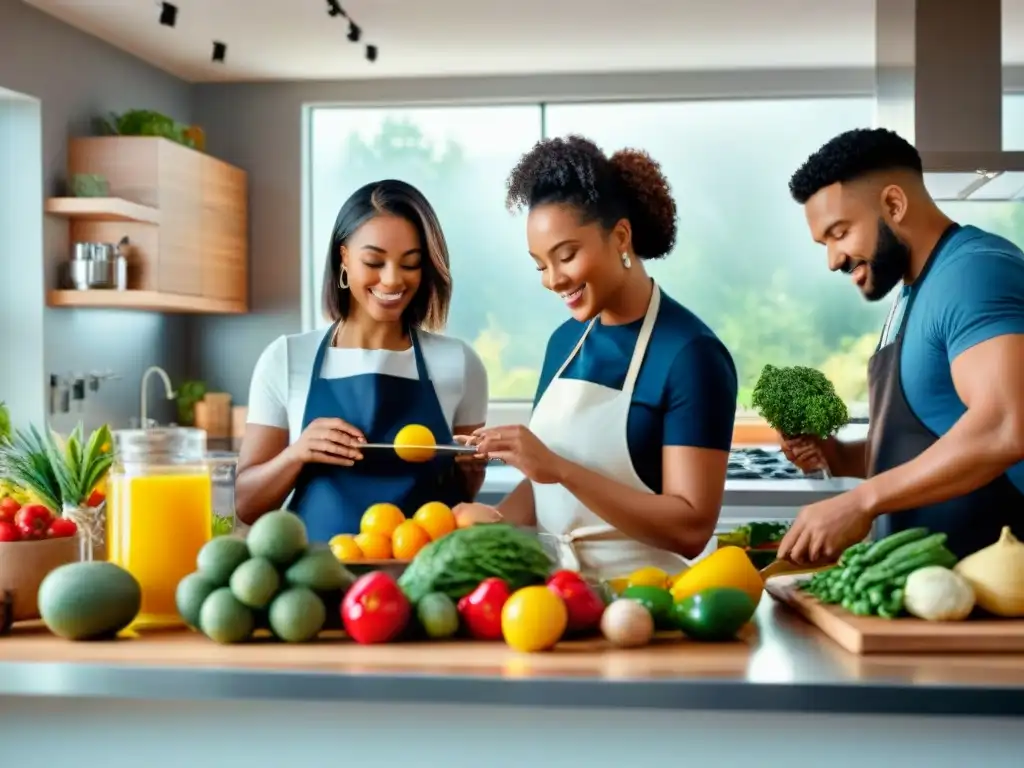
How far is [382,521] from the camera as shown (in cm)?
214

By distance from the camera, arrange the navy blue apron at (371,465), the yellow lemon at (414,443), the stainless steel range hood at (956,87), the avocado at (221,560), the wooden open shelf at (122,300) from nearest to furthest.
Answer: the avocado at (221,560), the yellow lemon at (414,443), the navy blue apron at (371,465), the stainless steel range hood at (956,87), the wooden open shelf at (122,300)

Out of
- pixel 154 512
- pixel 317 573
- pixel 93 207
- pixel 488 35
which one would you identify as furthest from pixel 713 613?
pixel 488 35

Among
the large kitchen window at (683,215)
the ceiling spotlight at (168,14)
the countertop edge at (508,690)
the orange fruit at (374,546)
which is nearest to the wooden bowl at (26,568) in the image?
the countertop edge at (508,690)

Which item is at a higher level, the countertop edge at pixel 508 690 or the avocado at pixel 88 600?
the avocado at pixel 88 600

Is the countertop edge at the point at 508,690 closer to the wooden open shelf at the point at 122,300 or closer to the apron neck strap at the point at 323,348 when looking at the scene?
the apron neck strap at the point at 323,348

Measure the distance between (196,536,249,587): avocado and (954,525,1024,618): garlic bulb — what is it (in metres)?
0.97

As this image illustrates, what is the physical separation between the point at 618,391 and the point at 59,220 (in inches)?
157

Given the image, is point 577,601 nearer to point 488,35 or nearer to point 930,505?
point 930,505

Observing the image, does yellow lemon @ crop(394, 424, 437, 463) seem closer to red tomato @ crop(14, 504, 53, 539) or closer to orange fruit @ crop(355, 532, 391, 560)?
orange fruit @ crop(355, 532, 391, 560)

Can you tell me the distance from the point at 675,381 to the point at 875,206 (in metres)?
0.45

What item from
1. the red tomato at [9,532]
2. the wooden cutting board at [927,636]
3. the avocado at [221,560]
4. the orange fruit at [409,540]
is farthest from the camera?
the orange fruit at [409,540]

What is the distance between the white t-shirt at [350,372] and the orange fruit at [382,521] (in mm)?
502

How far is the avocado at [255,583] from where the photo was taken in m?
1.65

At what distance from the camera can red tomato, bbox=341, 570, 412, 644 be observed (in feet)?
5.44
